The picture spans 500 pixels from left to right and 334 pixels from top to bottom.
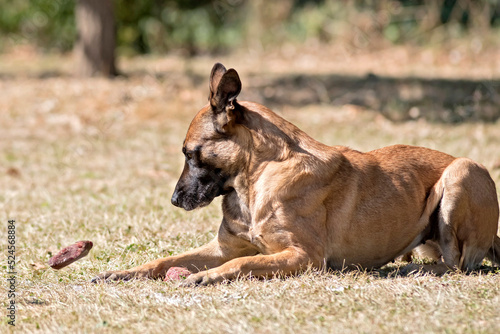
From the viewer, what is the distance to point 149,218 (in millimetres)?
6926

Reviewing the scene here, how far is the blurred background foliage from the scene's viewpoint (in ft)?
64.1

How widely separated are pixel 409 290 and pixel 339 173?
1061mm

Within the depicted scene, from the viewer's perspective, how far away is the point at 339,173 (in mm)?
5234

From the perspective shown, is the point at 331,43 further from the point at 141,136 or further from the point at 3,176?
the point at 3,176

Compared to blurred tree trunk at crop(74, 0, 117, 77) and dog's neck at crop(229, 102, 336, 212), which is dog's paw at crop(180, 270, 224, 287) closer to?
dog's neck at crop(229, 102, 336, 212)

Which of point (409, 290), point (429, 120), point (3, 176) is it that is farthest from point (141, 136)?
point (409, 290)

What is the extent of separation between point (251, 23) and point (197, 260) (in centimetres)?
1703

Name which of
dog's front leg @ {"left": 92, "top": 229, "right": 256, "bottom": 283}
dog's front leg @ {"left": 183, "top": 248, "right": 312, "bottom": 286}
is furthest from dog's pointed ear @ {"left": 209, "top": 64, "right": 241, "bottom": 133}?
dog's front leg @ {"left": 183, "top": 248, "right": 312, "bottom": 286}

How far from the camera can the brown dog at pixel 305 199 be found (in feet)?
16.4

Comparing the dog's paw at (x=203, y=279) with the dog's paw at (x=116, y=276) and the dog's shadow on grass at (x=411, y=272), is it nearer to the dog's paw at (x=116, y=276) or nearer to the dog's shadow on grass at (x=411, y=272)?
the dog's paw at (x=116, y=276)
